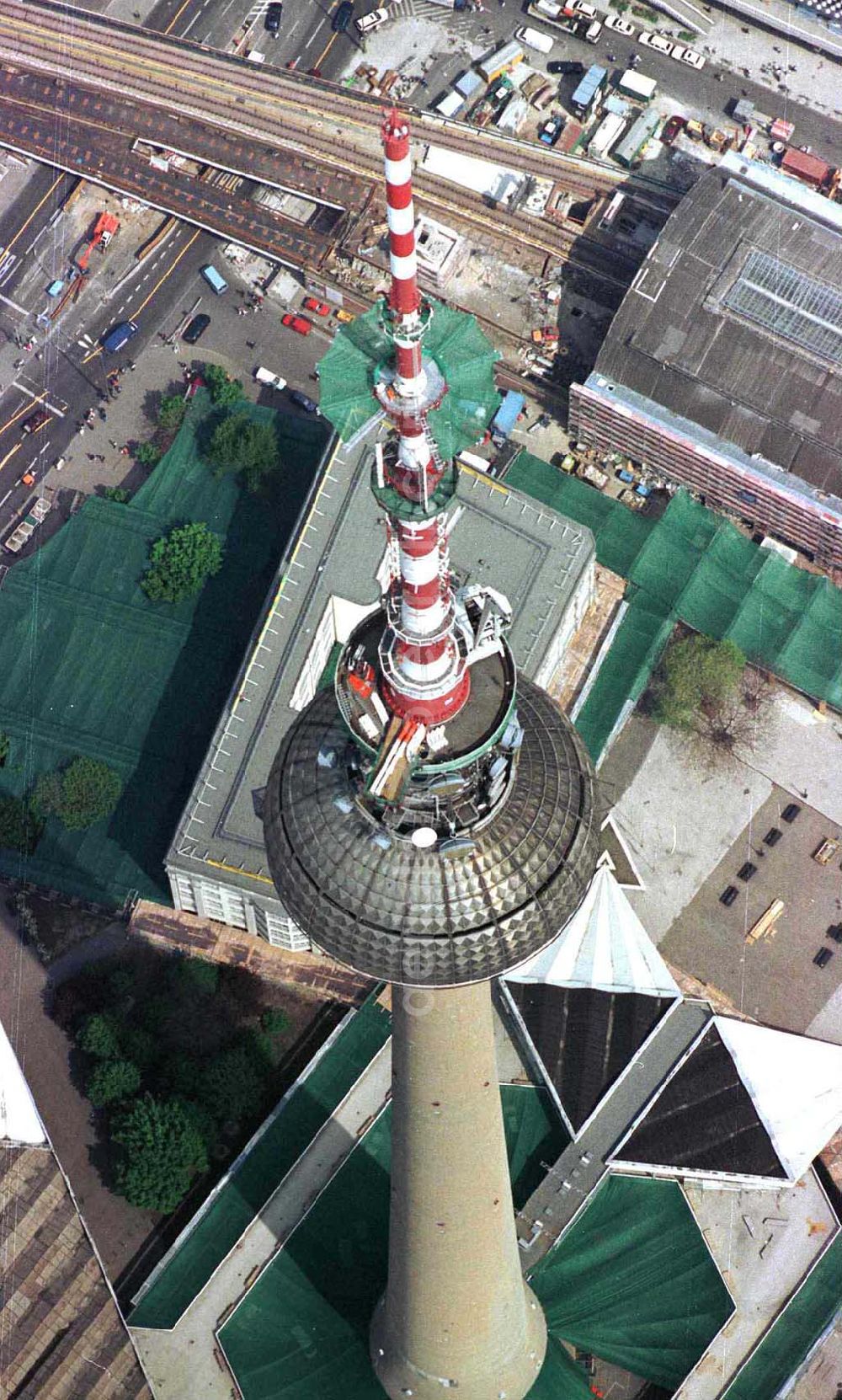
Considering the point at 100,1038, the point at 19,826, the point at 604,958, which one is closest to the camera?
the point at 604,958

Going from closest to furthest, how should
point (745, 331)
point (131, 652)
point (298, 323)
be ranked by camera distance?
point (131, 652) → point (745, 331) → point (298, 323)

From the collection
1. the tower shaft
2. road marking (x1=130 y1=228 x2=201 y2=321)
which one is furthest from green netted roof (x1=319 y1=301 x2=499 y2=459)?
road marking (x1=130 y1=228 x2=201 y2=321)

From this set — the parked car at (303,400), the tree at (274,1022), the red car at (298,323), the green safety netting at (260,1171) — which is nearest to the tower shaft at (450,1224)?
the green safety netting at (260,1171)

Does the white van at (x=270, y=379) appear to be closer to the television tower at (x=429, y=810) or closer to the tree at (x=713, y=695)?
the tree at (x=713, y=695)

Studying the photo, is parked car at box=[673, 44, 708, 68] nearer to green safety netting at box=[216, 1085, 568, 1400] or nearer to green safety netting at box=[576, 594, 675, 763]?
green safety netting at box=[576, 594, 675, 763]

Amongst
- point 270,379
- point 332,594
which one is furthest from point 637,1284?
point 270,379

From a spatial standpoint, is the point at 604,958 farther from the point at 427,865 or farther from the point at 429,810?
the point at 429,810

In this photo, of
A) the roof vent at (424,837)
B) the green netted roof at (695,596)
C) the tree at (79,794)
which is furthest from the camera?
the green netted roof at (695,596)
